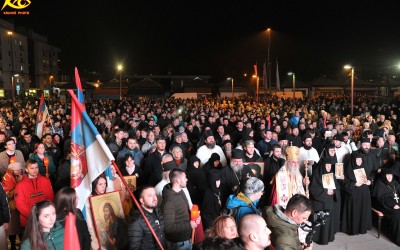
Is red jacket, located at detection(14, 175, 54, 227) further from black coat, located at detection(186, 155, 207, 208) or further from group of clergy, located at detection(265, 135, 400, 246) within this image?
group of clergy, located at detection(265, 135, 400, 246)

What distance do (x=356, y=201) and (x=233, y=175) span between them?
275 centimetres

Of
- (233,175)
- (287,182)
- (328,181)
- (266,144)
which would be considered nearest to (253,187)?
(287,182)

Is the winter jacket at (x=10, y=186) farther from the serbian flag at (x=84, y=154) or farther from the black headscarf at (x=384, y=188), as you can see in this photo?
the black headscarf at (x=384, y=188)

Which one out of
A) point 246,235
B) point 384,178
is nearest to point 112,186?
point 246,235

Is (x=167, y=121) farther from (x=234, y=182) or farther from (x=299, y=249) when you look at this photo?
(x=299, y=249)

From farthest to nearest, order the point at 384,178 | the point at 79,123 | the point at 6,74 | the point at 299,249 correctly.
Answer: the point at 6,74 → the point at 384,178 → the point at 79,123 → the point at 299,249

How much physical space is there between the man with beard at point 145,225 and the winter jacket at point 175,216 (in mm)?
267

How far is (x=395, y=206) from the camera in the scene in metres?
7.34

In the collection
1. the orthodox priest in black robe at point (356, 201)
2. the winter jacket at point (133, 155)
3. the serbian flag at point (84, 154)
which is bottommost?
the orthodox priest in black robe at point (356, 201)

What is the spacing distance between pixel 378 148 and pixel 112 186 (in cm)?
682

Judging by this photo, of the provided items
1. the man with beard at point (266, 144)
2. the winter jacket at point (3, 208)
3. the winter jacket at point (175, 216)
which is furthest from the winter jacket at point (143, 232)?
the man with beard at point (266, 144)

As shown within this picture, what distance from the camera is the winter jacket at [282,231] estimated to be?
13.5 ft

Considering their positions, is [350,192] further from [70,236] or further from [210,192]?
[70,236]

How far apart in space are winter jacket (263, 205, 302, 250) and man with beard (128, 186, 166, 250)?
129 cm
